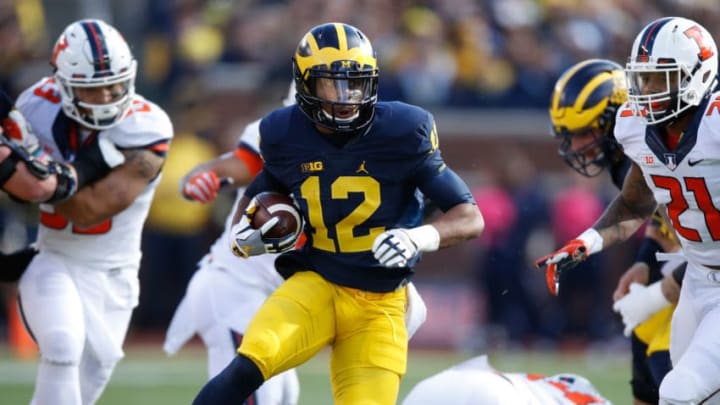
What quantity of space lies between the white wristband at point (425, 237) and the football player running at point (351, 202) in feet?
0.14

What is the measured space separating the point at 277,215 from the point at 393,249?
59 cm

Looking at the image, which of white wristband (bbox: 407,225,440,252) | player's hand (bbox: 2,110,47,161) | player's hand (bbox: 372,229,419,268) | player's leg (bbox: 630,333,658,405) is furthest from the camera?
player's leg (bbox: 630,333,658,405)

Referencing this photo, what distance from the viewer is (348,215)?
498cm

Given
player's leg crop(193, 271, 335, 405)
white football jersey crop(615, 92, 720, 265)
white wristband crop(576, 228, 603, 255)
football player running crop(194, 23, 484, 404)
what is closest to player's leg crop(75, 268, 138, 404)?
football player running crop(194, 23, 484, 404)

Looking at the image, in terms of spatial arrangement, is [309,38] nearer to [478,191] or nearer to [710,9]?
[478,191]

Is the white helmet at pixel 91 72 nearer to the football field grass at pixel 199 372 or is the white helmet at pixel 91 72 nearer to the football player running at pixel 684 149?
the football player running at pixel 684 149

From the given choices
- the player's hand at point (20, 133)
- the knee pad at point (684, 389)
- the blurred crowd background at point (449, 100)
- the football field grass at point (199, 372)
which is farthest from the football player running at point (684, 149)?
the blurred crowd background at point (449, 100)

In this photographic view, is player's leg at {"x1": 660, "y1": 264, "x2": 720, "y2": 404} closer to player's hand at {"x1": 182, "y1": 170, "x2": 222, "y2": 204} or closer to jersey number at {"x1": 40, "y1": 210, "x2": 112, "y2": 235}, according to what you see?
player's hand at {"x1": 182, "y1": 170, "x2": 222, "y2": 204}

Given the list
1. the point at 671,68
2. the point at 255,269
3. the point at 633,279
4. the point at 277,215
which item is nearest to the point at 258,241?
the point at 277,215

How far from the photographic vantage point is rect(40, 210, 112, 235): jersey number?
589cm

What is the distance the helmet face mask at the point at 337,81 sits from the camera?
16.1ft

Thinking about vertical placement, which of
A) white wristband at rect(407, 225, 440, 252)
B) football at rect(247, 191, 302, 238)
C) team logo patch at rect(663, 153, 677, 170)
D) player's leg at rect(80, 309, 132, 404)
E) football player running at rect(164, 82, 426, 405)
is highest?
team logo patch at rect(663, 153, 677, 170)

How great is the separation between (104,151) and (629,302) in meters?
2.51

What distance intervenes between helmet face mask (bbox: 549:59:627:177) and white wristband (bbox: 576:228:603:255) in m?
0.74
